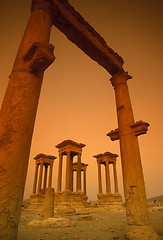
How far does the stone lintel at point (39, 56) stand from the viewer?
3107 mm

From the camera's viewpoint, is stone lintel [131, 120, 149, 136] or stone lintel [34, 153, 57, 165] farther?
stone lintel [34, 153, 57, 165]

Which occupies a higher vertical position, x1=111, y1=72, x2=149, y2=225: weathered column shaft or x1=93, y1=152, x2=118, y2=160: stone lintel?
x1=93, y1=152, x2=118, y2=160: stone lintel

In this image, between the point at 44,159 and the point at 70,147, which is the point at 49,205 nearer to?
the point at 70,147

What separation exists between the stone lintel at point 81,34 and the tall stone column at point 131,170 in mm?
1375

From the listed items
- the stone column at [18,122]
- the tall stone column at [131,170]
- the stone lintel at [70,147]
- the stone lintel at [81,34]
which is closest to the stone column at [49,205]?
the tall stone column at [131,170]

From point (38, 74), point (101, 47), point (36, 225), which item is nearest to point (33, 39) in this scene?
point (38, 74)

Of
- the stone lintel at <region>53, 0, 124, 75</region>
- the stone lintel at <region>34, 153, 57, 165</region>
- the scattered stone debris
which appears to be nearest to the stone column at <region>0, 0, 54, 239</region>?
the stone lintel at <region>53, 0, 124, 75</region>

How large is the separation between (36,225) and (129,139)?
5.99 m

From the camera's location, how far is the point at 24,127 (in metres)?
2.87

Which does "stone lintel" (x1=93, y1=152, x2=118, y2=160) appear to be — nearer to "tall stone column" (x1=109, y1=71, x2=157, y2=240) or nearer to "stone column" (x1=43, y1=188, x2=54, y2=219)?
"stone column" (x1=43, y1=188, x2=54, y2=219)

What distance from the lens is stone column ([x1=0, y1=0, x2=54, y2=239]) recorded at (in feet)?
7.50

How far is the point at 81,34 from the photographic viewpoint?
6.10m

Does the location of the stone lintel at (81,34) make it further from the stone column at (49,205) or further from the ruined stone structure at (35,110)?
the stone column at (49,205)

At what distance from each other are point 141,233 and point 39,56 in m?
5.40
